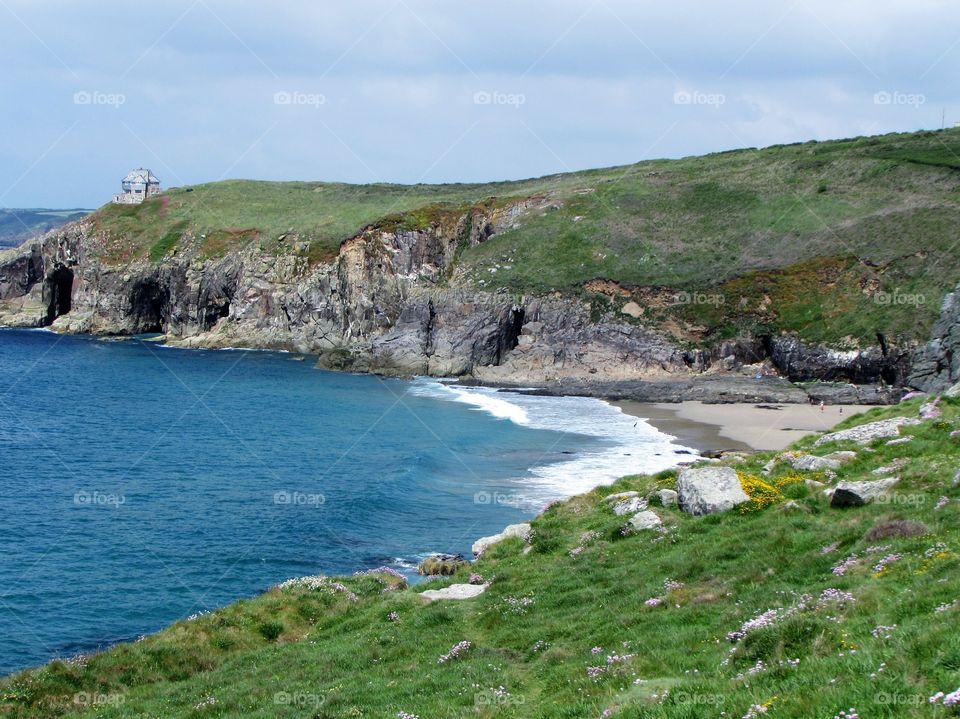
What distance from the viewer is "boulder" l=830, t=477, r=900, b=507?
64.6ft

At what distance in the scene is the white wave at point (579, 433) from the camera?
4588 centimetres

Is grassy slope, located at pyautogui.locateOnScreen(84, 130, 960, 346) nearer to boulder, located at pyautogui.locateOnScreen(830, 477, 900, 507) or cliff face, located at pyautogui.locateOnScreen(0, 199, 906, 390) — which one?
cliff face, located at pyautogui.locateOnScreen(0, 199, 906, 390)

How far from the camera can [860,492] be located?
1988 centimetres

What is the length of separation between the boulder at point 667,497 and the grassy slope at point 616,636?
4.64ft

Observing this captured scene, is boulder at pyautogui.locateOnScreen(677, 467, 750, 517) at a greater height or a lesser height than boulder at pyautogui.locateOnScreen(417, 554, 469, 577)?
greater

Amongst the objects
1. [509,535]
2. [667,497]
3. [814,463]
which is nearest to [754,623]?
[667,497]

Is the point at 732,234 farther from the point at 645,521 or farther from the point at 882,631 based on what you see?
the point at 882,631

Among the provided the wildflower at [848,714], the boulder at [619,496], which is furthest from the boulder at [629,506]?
the wildflower at [848,714]

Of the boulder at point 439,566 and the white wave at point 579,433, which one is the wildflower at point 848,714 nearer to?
the boulder at point 439,566

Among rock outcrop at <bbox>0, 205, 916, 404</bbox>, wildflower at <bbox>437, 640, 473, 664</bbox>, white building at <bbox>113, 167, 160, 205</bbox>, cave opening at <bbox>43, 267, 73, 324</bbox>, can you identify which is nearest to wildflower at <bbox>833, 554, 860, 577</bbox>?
wildflower at <bbox>437, 640, 473, 664</bbox>

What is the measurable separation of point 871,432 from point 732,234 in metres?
77.4

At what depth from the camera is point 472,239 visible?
112438mm

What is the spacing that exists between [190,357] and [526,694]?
100 m

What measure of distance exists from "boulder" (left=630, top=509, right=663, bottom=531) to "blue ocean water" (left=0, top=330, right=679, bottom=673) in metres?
12.5
